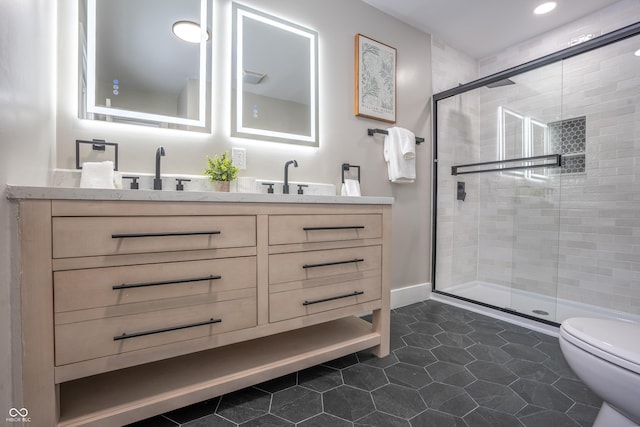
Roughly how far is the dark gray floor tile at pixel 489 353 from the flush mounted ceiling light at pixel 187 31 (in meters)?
2.26

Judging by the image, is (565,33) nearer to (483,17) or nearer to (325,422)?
(483,17)

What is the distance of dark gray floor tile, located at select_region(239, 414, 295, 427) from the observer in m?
1.04

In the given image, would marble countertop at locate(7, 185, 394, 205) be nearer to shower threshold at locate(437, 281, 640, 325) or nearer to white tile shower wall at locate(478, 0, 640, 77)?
shower threshold at locate(437, 281, 640, 325)

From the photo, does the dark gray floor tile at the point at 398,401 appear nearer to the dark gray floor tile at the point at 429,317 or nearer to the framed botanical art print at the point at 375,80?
the dark gray floor tile at the point at 429,317

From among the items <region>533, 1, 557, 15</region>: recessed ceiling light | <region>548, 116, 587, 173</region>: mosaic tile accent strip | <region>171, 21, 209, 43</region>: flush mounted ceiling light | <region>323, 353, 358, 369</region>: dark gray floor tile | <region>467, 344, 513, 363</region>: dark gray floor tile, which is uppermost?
<region>533, 1, 557, 15</region>: recessed ceiling light

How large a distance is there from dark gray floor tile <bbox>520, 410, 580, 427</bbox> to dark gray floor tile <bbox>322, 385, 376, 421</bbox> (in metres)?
0.56

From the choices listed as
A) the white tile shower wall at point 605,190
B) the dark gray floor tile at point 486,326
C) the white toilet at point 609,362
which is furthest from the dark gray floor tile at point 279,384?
the white tile shower wall at point 605,190

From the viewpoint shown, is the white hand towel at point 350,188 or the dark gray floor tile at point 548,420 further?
the white hand towel at point 350,188

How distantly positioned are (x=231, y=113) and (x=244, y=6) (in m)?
0.64

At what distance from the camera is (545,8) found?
7.17 feet

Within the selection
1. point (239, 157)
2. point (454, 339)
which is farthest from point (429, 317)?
point (239, 157)

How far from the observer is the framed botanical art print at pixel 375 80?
2.06 metres

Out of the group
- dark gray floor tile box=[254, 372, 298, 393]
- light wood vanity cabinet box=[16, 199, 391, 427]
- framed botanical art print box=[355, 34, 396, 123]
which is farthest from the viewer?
framed botanical art print box=[355, 34, 396, 123]

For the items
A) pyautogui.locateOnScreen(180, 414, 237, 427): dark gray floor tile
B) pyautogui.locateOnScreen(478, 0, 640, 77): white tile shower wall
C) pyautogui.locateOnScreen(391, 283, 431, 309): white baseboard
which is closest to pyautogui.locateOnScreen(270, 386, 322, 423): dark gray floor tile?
pyautogui.locateOnScreen(180, 414, 237, 427): dark gray floor tile
